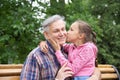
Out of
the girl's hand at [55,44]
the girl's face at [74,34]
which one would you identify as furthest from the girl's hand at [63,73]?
the girl's face at [74,34]

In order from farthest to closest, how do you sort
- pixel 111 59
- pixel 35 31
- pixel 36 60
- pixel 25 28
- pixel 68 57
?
pixel 111 59, pixel 35 31, pixel 25 28, pixel 68 57, pixel 36 60

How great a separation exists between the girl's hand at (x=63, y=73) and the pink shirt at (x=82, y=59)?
0.15 feet

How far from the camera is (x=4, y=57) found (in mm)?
5352

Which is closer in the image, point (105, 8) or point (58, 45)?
point (58, 45)

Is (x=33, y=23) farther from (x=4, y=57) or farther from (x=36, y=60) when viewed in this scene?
(x=36, y=60)

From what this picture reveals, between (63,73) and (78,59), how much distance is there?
0.18 meters

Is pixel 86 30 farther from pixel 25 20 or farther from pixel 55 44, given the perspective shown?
pixel 25 20

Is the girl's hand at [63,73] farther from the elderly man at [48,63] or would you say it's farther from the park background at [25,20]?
the park background at [25,20]

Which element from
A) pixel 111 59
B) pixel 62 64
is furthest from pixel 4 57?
pixel 111 59

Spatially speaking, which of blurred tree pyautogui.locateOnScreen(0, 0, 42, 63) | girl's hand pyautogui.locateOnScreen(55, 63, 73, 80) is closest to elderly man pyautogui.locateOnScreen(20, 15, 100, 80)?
girl's hand pyautogui.locateOnScreen(55, 63, 73, 80)

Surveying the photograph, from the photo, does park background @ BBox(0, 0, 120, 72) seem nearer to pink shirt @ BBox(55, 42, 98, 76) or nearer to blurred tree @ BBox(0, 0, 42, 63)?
blurred tree @ BBox(0, 0, 42, 63)

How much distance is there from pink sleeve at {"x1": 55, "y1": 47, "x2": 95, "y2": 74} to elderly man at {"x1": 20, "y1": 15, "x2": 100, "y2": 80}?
0.06 meters

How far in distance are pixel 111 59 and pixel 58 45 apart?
340 inches

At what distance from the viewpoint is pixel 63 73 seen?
2875mm
